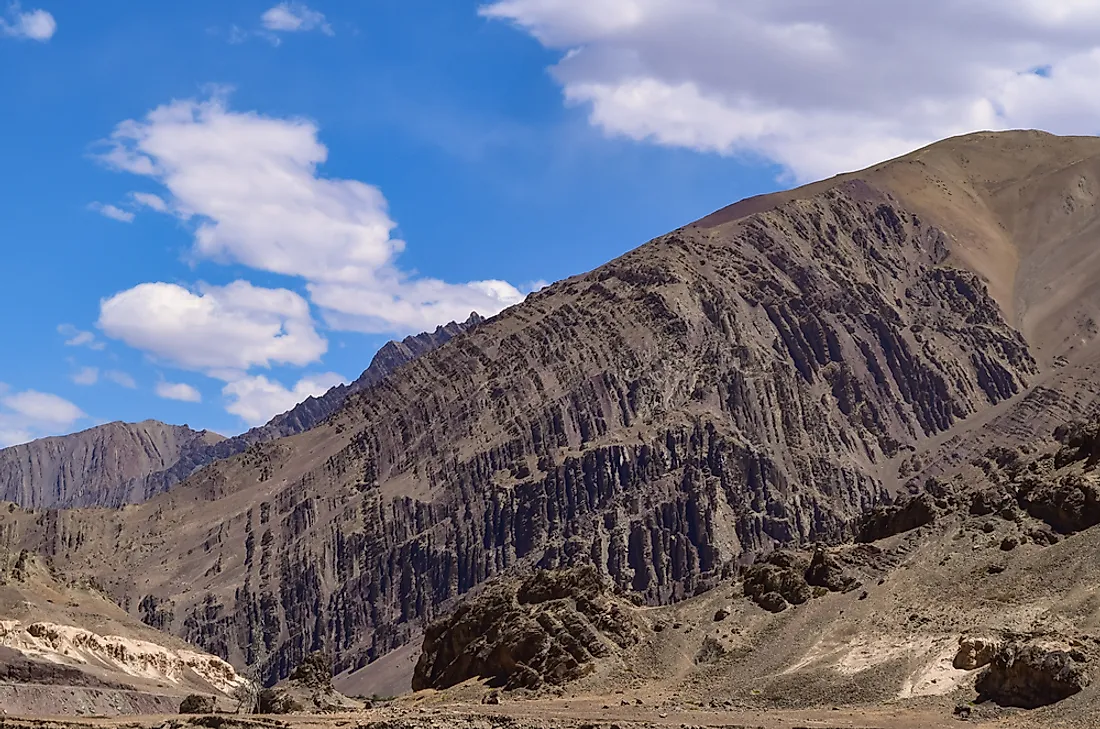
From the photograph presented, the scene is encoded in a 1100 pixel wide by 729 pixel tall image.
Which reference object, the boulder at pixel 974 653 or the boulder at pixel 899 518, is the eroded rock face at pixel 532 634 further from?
the boulder at pixel 974 653

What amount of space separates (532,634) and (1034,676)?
2853 centimetres

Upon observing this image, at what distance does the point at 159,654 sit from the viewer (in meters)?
97.1

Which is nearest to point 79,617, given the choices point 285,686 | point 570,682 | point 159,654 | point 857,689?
point 159,654

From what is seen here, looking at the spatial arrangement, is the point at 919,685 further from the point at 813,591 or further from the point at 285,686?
the point at 285,686

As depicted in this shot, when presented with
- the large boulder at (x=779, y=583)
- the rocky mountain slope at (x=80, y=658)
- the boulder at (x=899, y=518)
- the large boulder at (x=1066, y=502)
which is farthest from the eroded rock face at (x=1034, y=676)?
the rocky mountain slope at (x=80, y=658)

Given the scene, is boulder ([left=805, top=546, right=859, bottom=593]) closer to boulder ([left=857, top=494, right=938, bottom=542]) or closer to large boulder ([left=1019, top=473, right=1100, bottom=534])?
boulder ([left=857, top=494, right=938, bottom=542])

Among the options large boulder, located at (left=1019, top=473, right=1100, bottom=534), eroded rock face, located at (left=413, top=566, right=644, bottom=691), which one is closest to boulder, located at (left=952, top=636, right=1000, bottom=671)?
large boulder, located at (left=1019, top=473, right=1100, bottom=534)

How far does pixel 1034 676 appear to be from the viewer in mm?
56062

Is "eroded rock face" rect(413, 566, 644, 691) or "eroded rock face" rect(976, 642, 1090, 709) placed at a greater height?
"eroded rock face" rect(413, 566, 644, 691)

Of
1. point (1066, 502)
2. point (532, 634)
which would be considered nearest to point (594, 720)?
point (532, 634)

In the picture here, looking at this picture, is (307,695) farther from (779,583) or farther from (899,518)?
(899,518)

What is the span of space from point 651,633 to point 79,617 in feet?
125

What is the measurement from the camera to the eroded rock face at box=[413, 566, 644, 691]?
7544cm

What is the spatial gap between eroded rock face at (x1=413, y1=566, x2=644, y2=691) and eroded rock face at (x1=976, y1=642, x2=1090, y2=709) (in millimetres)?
21971
